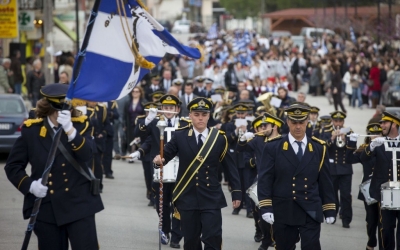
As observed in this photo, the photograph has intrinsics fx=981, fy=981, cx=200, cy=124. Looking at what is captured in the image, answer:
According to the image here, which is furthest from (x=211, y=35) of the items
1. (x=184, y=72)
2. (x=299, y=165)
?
(x=299, y=165)

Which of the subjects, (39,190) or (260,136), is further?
(260,136)

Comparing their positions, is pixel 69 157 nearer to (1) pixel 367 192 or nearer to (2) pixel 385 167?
(2) pixel 385 167

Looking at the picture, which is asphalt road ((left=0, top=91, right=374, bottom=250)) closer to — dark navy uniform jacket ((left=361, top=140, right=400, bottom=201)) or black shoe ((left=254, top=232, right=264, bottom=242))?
black shoe ((left=254, top=232, right=264, bottom=242))

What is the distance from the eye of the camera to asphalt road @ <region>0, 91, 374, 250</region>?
1352 centimetres

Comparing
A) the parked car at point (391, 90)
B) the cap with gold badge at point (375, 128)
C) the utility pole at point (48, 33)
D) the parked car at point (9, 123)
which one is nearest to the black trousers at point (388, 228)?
Result: the cap with gold badge at point (375, 128)

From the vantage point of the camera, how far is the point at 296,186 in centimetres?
1002

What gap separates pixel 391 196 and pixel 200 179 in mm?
2669

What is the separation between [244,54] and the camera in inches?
2008

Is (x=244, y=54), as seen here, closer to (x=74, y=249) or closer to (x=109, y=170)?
(x=109, y=170)

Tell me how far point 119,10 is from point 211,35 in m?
59.5

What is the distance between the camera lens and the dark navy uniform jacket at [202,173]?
10.5 m

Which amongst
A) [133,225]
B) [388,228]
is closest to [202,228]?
[388,228]

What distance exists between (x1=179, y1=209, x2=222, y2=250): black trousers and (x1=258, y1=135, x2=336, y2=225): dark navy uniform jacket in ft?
2.21

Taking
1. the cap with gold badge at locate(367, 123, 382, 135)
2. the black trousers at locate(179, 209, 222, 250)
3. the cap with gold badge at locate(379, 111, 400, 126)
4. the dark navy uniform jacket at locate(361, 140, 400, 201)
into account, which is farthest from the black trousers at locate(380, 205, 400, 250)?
the black trousers at locate(179, 209, 222, 250)
